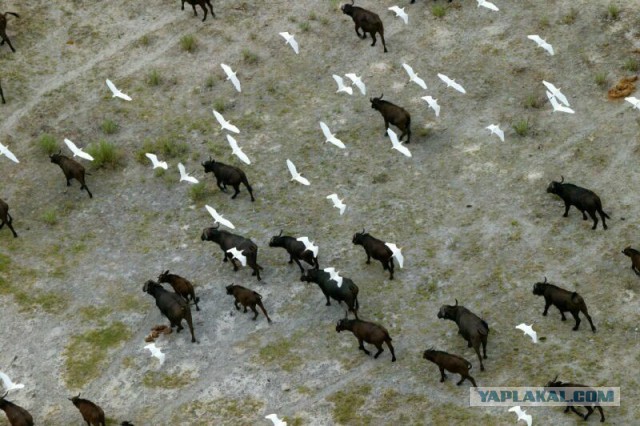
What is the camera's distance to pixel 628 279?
2897 centimetres

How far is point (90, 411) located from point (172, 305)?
3992 mm

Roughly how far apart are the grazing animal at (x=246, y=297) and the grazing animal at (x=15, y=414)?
637 cm

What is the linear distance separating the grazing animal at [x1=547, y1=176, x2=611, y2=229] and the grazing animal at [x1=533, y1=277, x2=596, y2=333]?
3558 mm

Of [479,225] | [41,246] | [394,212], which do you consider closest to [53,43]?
[41,246]

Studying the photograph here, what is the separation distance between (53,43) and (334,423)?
74.2ft

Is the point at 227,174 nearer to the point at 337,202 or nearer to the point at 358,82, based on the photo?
the point at 337,202

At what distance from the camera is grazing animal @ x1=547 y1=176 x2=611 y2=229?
3066cm

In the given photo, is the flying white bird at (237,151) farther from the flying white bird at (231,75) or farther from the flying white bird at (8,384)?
the flying white bird at (8,384)

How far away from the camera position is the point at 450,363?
26.1 metres

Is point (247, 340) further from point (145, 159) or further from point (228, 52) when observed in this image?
point (228, 52)

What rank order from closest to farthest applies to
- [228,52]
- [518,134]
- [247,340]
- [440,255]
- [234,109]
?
[247,340], [440,255], [518,134], [234,109], [228,52]

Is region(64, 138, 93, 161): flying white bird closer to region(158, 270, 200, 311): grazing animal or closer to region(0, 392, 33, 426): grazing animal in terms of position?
region(158, 270, 200, 311): grazing animal

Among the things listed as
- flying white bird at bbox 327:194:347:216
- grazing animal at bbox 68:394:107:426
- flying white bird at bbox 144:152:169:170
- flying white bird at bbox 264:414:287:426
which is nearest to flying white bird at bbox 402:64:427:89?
flying white bird at bbox 327:194:347:216

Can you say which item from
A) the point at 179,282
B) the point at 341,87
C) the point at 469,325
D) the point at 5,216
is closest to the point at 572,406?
the point at 469,325
